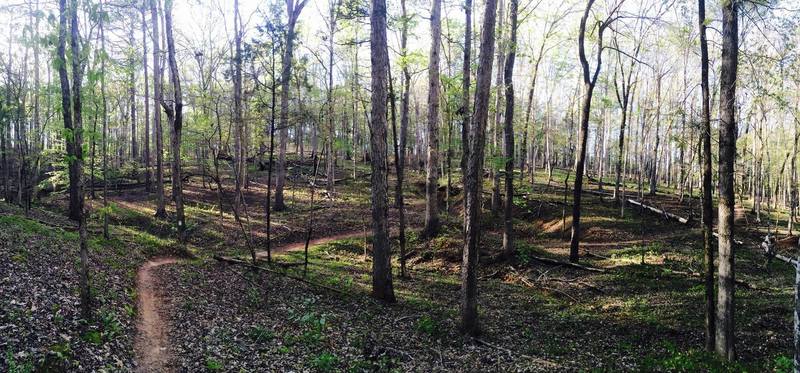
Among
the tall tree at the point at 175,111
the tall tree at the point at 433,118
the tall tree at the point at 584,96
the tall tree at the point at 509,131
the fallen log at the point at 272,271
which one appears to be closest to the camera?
the fallen log at the point at 272,271

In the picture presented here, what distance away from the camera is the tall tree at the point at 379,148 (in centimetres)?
1116

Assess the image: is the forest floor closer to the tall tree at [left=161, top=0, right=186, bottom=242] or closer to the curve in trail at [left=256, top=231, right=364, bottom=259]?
the curve in trail at [left=256, top=231, right=364, bottom=259]

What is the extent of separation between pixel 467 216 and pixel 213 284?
791cm

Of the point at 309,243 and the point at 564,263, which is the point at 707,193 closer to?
the point at 564,263

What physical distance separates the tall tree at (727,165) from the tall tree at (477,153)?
4.01 meters

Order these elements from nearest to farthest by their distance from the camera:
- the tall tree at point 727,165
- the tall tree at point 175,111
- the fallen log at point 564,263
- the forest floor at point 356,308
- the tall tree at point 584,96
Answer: the tall tree at point 727,165 < the forest floor at point 356,308 < the tall tree at point 584,96 < the fallen log at point 564,263 < the tall tree at point 175,111

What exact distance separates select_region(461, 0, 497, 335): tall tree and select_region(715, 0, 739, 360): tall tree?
Answer: 4015 millimetres

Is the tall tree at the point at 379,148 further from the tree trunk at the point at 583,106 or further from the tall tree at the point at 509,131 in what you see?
the tree trunk at the point at 583,106

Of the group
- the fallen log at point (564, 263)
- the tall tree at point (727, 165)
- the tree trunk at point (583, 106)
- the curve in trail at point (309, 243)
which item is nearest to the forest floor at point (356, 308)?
the fallen log at point (564, 263)

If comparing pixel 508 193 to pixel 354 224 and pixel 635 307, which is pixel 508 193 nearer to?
pixel 635 307

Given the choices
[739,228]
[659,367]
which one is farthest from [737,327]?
[739,228]

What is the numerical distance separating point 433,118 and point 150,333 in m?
12.4

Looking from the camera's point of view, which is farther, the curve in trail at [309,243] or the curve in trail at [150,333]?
the curve in trail at [309,243]

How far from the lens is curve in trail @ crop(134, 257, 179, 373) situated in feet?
25.1
